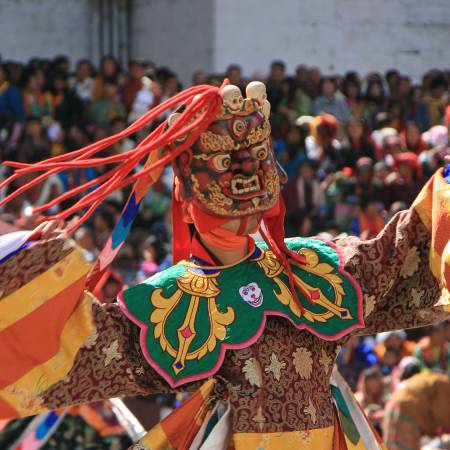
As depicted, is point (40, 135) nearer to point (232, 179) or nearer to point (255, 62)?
point (255, 62)

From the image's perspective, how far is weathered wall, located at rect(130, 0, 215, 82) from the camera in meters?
14.0

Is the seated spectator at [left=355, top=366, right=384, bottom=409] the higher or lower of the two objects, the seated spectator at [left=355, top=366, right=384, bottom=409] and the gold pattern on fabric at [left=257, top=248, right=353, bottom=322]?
the lower

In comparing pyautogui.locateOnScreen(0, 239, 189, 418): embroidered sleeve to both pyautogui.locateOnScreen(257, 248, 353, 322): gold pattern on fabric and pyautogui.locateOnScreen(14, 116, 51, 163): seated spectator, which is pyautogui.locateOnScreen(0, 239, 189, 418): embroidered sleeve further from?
pyautogui.locateOnScreen(14, 116, 51, 163): seated spectator

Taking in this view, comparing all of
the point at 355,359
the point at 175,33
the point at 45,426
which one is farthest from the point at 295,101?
the point at 45,426

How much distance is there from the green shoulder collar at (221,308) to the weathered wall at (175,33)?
9256 millimetres

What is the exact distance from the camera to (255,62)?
46.6ft

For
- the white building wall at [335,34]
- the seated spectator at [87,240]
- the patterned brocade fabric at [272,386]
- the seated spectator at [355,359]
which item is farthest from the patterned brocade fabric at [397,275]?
the white building wall at [335,34]

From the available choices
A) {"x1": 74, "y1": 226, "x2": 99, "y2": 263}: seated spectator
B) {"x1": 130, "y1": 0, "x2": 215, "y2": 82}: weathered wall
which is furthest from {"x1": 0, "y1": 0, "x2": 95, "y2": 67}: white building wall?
{"x1": 74, "y1": 226, "x2": 99, "y2": 263}: seated spectator

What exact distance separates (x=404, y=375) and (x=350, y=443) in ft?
11.1

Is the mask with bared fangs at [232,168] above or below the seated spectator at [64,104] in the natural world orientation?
above

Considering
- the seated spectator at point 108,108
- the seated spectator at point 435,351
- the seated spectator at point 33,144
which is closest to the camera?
the seated spectator at point 435,351

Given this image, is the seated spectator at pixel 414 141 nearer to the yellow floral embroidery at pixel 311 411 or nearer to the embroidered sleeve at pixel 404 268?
A: the embroidered sleeve at pixel 404 268

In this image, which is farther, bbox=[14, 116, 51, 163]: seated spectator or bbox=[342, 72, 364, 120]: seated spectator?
bbox=[342, 72, 364, 120]: seated spectator

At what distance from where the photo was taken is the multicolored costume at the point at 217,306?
4.54 metres
